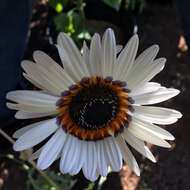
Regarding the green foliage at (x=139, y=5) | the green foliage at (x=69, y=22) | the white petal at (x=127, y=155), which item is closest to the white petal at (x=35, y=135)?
the white petal at (x=127, y=155)

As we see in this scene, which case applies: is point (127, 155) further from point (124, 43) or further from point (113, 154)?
point (124, 43)

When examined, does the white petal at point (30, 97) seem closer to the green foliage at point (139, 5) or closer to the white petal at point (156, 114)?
the white petal at point (156, 114)

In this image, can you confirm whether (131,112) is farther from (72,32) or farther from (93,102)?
(72,32)

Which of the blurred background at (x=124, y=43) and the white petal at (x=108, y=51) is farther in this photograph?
the blurred background at (x=124, y=43)

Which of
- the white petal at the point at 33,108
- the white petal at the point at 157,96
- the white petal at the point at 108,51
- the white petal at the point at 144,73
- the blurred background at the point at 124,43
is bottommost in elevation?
the blurred background at the point at 124,43

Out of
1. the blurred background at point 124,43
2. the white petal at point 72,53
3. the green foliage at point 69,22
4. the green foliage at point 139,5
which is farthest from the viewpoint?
the green foliage at point 139,5

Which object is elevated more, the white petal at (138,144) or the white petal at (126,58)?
the white petal at (126,58)
